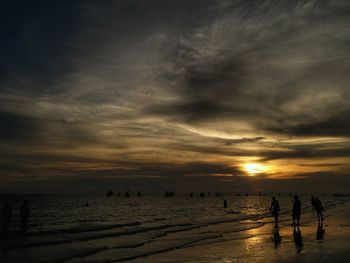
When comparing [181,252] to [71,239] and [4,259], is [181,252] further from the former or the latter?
[71,239]

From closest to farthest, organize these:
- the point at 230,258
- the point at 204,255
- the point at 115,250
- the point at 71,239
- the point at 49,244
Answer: the point at 230,258 < the point at 204,255 < the point at 115,250 < the point at 49,244 < the point at 71,239

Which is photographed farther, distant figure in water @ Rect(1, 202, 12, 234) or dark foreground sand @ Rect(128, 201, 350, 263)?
distant figure in water @ Rect(1, 202, 12, 234)

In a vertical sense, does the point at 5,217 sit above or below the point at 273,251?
above

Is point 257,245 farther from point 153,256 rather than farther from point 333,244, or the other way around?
point 153,256

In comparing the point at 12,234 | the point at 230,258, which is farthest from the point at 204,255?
the point at 12,234

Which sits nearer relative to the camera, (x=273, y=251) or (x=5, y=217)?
(x=273, y=251)

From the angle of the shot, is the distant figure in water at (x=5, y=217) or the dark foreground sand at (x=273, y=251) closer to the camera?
the dark foreground sand at (x=273, y=251)

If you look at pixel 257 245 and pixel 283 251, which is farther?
pixel 257 245

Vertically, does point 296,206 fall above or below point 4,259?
above

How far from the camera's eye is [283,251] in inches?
704

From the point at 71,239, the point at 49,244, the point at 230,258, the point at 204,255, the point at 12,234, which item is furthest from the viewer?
the point at 12,234

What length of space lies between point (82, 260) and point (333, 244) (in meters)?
13.3

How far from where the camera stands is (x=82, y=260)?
18.5m

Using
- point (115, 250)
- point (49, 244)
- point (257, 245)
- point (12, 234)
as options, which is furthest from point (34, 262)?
point (12, 234)
